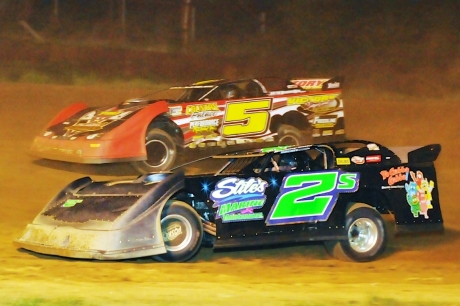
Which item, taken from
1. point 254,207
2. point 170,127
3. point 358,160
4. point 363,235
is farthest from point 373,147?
point 170,127

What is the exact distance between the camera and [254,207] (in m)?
A: 7.30

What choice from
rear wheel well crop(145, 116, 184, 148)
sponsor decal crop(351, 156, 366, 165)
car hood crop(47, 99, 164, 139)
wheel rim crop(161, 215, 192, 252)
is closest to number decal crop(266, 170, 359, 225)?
sponsor decal crop(351, 156, 366, 165)

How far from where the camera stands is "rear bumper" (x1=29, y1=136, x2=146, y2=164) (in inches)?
406

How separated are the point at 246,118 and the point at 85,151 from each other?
9.04 feet

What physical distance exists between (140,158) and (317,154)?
11.1ft

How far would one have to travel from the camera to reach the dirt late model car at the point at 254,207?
266 inches

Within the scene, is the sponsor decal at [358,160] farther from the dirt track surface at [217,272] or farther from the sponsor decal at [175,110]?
the sponsor decal at [175,110]

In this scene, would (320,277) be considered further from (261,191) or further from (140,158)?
(140,158)

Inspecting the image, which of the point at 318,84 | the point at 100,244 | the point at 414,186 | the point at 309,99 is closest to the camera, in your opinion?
the point at 100,244

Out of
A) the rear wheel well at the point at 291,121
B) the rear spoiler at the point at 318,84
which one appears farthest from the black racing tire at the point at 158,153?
the rear spoiler at the point at 318,84

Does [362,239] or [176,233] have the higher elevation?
[176,233]

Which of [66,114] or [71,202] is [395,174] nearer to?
[71,202]

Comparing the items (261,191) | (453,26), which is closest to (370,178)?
(261,191)

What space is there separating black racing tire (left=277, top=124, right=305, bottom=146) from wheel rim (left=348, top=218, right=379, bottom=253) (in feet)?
14.3
